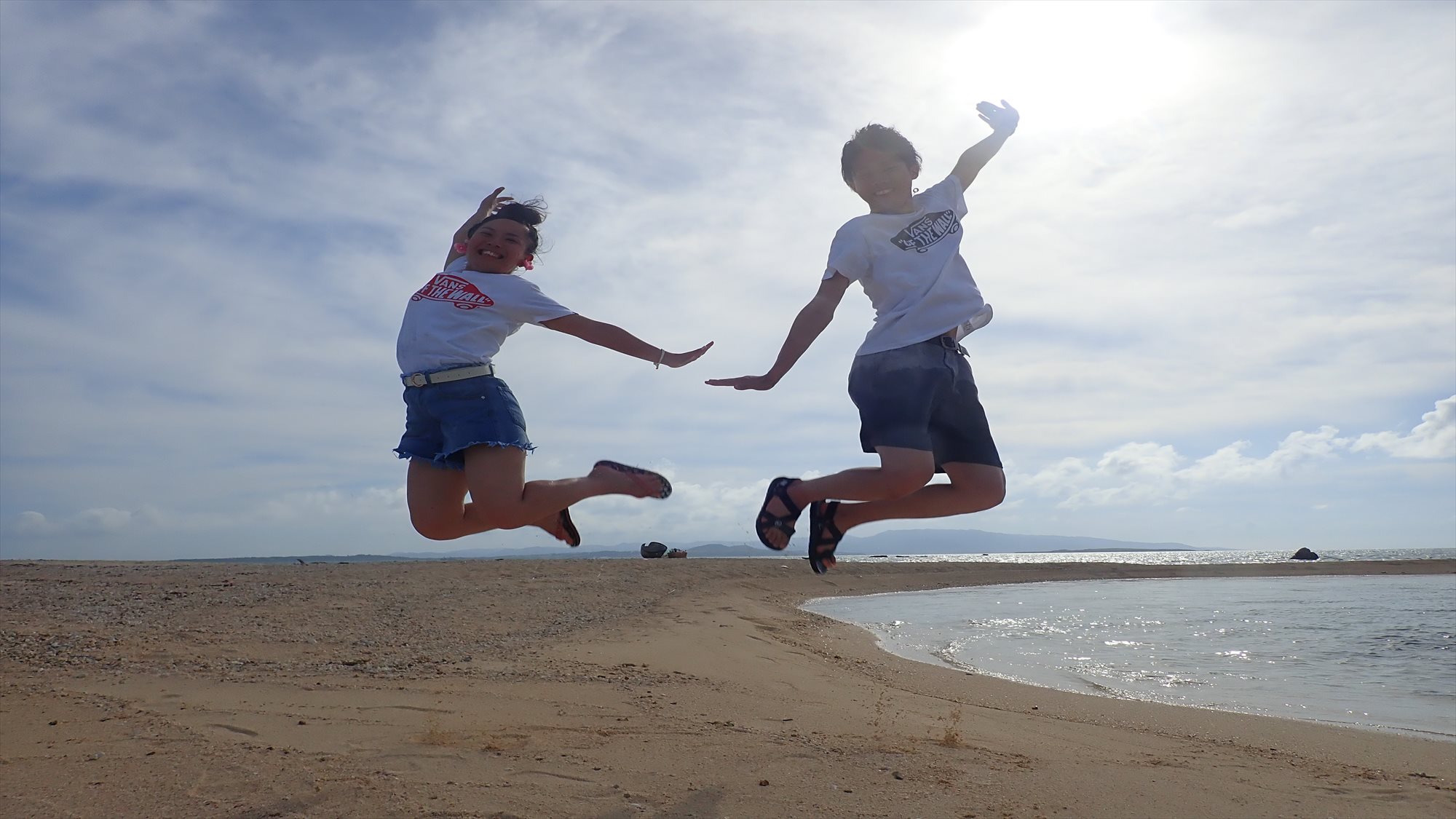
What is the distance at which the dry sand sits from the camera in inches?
185

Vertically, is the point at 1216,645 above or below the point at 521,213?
below

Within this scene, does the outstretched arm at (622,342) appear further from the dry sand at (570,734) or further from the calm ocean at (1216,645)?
the calm ocean at (1216,645)

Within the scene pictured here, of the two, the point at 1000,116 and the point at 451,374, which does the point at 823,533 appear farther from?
the point at 1000,116

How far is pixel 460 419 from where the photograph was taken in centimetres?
349

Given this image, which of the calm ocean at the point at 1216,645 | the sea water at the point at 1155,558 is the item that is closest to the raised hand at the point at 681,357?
the calm ocean at the point at 1216,645

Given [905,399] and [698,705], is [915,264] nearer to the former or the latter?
[905,399]

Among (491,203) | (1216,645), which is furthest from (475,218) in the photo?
(1216,645)

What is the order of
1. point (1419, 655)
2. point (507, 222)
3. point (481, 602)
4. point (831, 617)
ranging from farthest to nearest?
point (831, 617), point (481, 602), point (1419, 655), point (507, 222)

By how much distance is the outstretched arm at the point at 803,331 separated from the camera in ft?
10.3

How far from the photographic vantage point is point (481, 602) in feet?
44.3

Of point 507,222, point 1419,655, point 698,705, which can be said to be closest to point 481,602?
point 698,705

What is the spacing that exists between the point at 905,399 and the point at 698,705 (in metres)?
4.61

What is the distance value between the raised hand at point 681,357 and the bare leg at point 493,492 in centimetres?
Result: 47

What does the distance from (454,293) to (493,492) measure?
84cm
